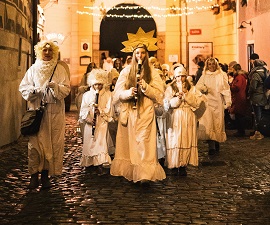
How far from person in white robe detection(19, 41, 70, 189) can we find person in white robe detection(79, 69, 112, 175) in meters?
1.40

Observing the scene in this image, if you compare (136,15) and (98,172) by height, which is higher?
(136,15)

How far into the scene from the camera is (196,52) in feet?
107

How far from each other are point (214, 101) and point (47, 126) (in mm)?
4950

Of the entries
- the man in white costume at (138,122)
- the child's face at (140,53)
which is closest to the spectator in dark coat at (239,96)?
the man in white costume at (138,122)

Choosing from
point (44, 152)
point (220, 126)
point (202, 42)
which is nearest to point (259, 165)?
point (220, 126)

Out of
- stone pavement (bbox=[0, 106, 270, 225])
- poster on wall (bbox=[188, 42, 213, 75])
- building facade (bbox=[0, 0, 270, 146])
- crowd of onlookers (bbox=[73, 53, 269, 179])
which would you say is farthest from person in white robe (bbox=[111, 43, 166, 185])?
poster on wall (bbox=[188, 42, 213, 75])

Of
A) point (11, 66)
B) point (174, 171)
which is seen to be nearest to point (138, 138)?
point (174, 171)

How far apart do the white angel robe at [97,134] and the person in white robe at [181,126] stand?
3.31 feet

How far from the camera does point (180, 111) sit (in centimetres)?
1127

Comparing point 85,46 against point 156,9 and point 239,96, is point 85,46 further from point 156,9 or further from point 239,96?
point 239,96

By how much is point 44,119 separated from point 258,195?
3.12m

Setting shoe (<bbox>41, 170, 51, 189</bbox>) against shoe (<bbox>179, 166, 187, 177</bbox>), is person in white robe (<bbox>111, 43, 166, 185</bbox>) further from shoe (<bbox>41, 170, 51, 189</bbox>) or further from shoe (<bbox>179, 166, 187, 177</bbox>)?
shoe (<bbox>179, 166, 187, 177</bbox>)

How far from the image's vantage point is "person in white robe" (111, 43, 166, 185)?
393 inches

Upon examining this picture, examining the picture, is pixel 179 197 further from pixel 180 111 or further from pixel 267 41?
pixel 267 41
